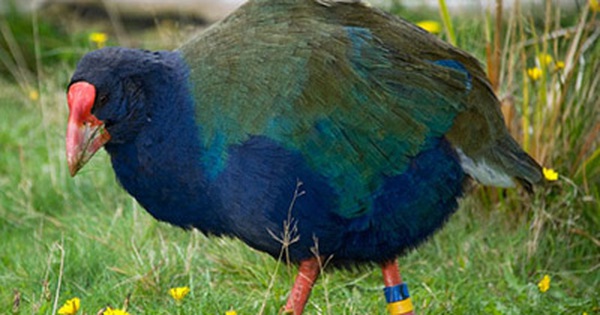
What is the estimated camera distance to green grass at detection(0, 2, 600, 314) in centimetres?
320

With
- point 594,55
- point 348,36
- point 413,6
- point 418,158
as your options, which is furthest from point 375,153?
point 413,6

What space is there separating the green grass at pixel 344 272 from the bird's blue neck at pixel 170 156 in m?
0.39

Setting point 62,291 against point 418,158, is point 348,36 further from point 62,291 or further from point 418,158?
point 62,291

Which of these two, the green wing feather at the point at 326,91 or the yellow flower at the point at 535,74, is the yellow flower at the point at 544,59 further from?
the green wing feather at the point at 326,91

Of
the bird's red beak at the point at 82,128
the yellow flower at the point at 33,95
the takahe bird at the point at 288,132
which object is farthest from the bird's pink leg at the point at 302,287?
the yellow flower at the point at 33,95

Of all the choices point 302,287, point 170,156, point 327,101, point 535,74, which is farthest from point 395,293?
point 535,74

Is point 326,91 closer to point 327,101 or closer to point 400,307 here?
point 327,101

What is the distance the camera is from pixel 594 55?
3820 millimetres

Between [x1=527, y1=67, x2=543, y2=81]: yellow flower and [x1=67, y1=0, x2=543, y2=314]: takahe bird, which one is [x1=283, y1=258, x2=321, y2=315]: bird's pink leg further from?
[x1=527, y1=67, x2=543, y2=81]: yellow flower

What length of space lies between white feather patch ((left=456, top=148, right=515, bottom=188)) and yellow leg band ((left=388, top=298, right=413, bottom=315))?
0.41 m

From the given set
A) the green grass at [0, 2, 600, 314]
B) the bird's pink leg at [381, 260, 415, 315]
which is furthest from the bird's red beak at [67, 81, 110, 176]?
the bird's pink leg at [381, 260, 415, 315]

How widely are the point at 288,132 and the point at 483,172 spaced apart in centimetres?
62

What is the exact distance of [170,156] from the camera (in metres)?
2.67

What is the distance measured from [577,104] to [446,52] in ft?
3.32
